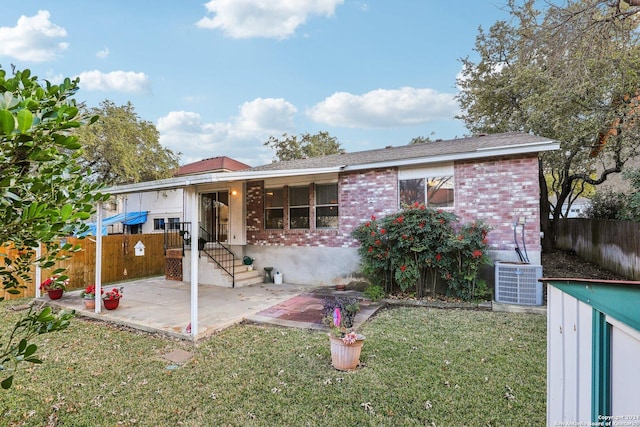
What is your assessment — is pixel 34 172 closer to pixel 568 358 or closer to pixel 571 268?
pixel 568 358

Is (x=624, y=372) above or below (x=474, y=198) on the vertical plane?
below

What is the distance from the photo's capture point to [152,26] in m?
9.08

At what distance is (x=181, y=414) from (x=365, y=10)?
1158 centimetres

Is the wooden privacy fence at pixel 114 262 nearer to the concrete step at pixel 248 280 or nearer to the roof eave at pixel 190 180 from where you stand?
the roof eave at pixel 190 180

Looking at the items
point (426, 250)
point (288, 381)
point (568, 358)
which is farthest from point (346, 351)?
point (426, 250)

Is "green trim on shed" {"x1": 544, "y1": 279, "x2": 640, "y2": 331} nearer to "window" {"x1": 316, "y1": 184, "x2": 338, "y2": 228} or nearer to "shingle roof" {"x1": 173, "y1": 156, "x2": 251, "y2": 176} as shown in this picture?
"window" {"x1": 316, "y1": 184, "x2": 338, "y2": 228}

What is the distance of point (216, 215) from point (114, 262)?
3.87m

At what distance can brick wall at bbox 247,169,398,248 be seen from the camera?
838 centimetres

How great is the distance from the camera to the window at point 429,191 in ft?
25.5

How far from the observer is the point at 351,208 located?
8.84m

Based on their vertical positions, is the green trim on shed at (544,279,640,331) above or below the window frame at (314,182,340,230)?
below

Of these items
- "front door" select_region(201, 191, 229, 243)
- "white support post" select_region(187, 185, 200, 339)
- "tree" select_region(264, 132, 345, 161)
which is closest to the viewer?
"white support post" select_region(187, 185, 200, 339)

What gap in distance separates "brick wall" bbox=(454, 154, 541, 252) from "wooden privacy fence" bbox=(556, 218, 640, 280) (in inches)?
→ 129

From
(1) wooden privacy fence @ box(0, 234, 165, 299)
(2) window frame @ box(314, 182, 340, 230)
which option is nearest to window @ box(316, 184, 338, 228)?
(2) window frame @ box(314, 182, 340, 230)
